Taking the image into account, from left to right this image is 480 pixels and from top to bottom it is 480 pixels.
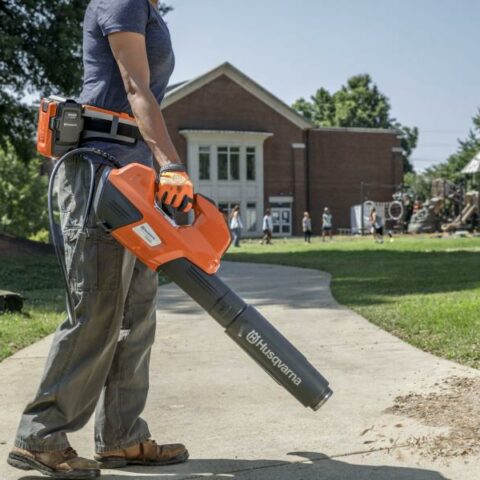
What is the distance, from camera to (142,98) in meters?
3.35

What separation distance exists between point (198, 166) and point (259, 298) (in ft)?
147

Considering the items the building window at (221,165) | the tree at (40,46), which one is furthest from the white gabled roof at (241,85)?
the tree at (40,46)

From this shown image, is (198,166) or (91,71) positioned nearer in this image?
(91,71)

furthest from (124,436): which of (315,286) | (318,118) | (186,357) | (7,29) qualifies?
(318,118)

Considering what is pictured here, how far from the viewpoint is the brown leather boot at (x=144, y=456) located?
361 cm

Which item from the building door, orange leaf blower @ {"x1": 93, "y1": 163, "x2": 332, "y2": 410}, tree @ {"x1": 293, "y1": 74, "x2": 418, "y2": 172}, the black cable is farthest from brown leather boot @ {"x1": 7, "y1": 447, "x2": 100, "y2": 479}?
tree @ {"x1": 293, "y1": 74, "x2": 418, "y2": 172}

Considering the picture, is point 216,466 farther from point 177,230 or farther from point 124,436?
point 177,230

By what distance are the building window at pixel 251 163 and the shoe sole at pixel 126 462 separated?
176 feet

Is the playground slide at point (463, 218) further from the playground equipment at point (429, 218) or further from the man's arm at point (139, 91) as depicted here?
the man's arm at point (139, 91)

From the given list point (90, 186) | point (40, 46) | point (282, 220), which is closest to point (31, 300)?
point (90, 186)

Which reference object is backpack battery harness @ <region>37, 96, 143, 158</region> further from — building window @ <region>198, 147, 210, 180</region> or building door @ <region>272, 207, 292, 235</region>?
building door @ <region>272, 207, 292, 235</region>

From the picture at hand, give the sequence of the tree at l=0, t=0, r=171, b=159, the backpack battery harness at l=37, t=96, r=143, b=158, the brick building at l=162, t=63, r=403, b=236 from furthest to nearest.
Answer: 1. the brick building at l=162, t=63, r=403, b=236
2. the tree at l=0, t=0, r=171, b=159
3. the backpack battery harness at l=37, t=96, r=143, b=158

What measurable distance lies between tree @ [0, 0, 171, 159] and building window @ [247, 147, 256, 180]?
32.1 m

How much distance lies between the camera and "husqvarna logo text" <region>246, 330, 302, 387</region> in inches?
127
